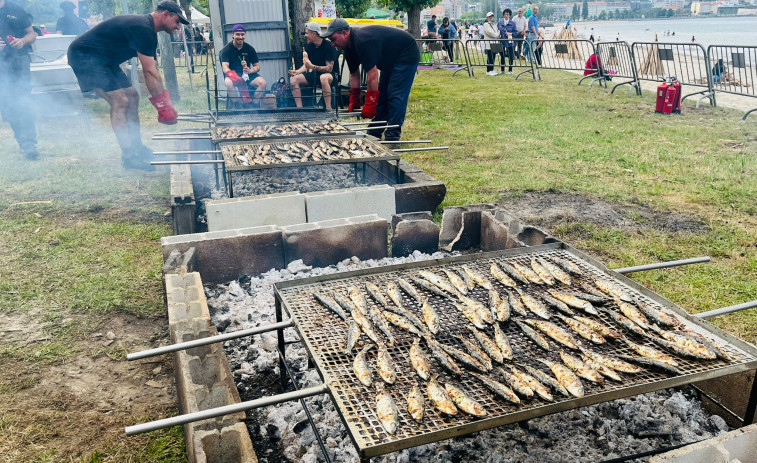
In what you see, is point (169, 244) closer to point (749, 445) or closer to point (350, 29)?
point (749, 445)

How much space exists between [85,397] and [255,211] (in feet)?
8.15

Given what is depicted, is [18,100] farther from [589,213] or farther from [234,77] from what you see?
[589,213]

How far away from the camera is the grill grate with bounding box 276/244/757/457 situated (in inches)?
98.9

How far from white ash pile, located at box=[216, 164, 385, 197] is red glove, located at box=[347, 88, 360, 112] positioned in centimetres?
122

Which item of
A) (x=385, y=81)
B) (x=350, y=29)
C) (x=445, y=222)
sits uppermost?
(x=350, y=29)

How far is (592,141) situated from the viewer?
36.0 feet

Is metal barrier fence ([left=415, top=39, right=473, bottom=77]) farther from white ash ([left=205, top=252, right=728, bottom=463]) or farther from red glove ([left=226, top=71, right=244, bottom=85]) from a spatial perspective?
white ash ([left=205, top=252, right=728, bottom=463])

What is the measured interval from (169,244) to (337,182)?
3662mm

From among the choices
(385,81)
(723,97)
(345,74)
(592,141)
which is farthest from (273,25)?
(723,97)

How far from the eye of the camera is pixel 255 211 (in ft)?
19.6

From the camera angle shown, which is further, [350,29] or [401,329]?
[350,29]

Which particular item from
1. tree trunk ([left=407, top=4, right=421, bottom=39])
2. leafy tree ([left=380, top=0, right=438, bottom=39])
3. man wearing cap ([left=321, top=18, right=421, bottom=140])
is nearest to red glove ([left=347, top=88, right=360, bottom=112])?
man wearing cap ([left=321, top=18, right=421, bottom=140])

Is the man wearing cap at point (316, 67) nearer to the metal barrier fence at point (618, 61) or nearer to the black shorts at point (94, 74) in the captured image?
the black shorts at point (94, 74)

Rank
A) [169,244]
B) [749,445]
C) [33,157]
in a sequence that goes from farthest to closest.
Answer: [33,157]
[169,244]
[749,445]
